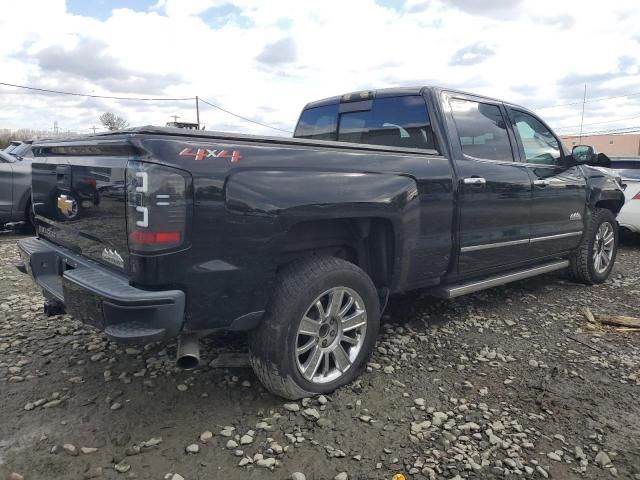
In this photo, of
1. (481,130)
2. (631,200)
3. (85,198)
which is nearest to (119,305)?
(85,198)

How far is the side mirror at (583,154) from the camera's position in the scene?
508cm

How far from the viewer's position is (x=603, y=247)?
591cm

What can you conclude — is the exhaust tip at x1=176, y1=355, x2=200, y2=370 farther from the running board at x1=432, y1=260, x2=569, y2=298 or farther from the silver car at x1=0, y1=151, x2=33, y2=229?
the silver car at x1=0, y1=151, x2=33, y2=229

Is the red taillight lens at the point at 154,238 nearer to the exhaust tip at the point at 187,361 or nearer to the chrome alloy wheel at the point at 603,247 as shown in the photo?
the exhaust tip at the point at 187,361

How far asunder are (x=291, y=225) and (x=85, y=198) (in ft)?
3.71

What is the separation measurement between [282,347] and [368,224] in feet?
Answer: 3.31

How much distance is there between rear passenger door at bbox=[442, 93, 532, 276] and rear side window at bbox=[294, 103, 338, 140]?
3.53ft

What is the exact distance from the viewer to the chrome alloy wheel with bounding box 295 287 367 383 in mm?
2979

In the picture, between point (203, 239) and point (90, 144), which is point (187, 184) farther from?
point (90, 144)

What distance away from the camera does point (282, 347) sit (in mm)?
2773

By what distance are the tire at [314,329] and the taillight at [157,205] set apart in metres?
0.72

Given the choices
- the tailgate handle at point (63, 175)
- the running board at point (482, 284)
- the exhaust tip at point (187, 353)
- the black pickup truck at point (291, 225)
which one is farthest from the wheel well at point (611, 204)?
the tailgate handle at point (63, 175)

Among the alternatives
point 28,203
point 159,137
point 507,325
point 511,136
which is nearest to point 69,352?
point 159,137

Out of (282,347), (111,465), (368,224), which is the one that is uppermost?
(368,224)
